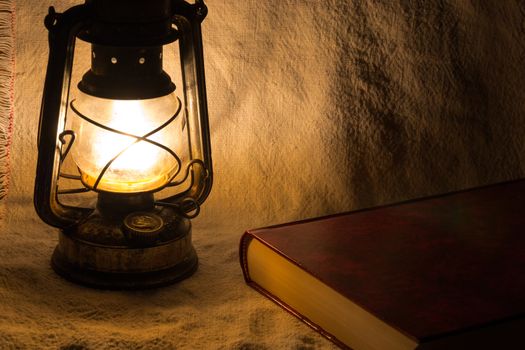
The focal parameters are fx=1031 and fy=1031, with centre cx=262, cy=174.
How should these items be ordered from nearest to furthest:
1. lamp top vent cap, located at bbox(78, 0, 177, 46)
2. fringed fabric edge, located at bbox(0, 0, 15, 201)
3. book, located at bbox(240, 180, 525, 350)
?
book, located at bbox(240, 180, 525, 350)
lamp top vent cap, located at bbox(78, 0, 177, 46)
fringed fabric edge, located at bbox(0, 0, 15, 201)

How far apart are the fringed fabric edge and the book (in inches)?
20.8

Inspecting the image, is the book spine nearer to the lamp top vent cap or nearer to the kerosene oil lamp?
the kerosene oil lamp

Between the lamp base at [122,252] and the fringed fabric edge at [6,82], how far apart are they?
0.34 m

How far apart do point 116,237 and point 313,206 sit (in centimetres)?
48

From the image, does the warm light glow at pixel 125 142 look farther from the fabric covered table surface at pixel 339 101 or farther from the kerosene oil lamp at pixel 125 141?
the fabric covered table surface at pixel 339 101

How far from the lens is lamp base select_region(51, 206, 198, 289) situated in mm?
1452

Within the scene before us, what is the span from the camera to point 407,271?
136 cm

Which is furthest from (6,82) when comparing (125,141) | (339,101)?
(339,101)

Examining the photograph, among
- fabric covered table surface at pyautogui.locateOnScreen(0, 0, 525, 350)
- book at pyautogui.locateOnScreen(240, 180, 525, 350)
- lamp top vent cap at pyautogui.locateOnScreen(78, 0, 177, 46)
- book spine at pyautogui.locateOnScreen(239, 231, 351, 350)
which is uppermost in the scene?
lamp top vent cap at pyautogui.locateOnScreen(78, 0, 177, 46)

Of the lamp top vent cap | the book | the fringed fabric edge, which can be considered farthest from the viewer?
the fringed fabric edge

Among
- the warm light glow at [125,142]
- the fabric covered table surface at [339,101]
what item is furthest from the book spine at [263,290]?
the fabric covered table surface at [339,101]

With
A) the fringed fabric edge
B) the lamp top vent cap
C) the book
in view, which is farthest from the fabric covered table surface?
the lamp top vent cap

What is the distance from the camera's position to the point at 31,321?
1.37 metres

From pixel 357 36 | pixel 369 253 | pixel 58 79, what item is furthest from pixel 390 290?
pixel 357 36
